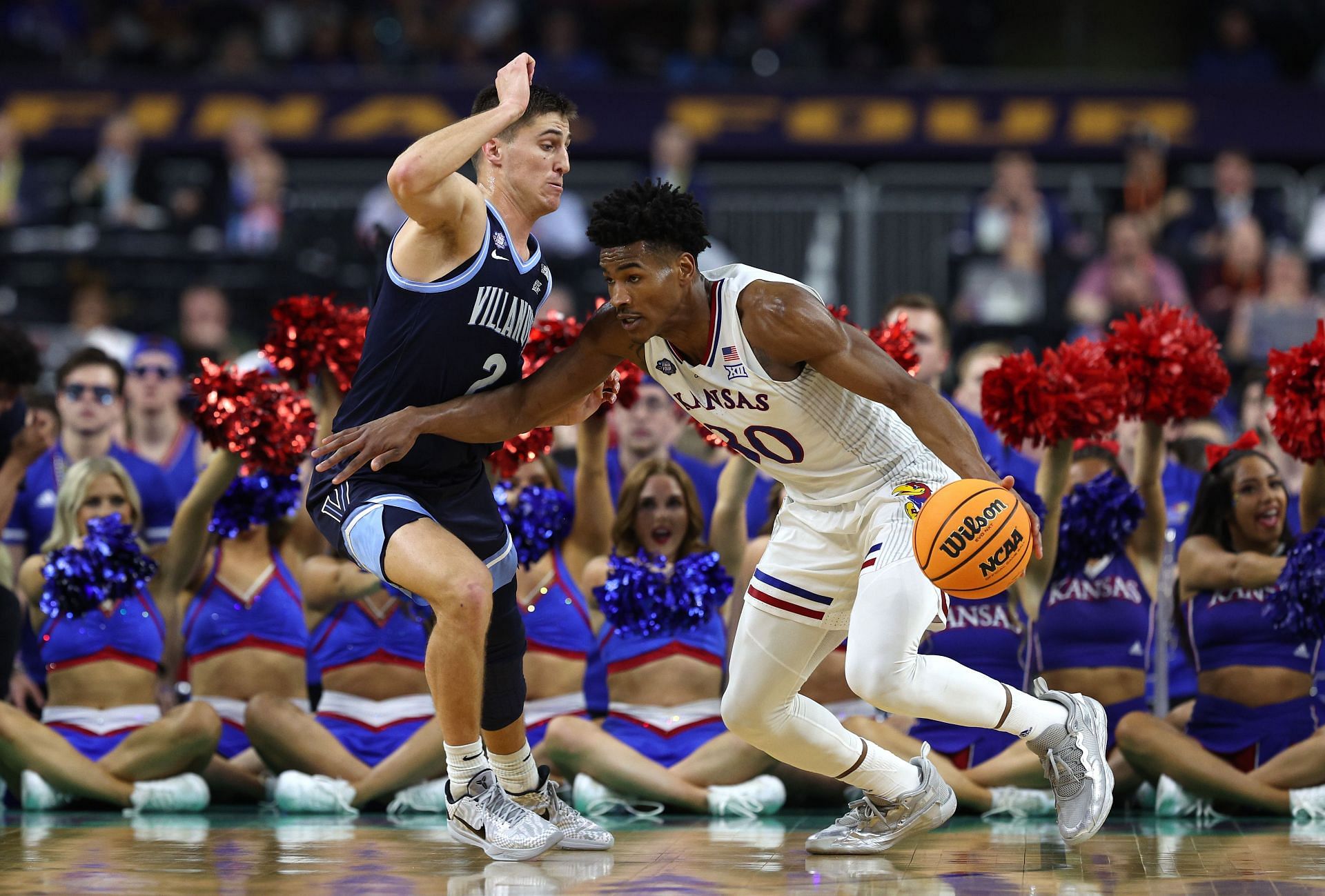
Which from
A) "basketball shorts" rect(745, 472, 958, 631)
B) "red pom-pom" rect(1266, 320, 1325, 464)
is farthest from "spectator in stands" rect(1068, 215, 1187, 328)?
"basketball shorts" rect(745, 472, 958, 631)

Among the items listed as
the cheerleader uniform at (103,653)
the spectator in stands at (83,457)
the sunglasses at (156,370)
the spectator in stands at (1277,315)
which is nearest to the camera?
the cheerleader uniform at (103,653)

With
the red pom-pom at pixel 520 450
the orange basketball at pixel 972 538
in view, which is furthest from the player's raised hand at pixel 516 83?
the orange basketball at pixel 972 538

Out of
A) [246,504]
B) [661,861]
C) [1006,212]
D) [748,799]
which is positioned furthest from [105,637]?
[1006,212]

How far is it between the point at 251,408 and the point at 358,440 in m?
1.33

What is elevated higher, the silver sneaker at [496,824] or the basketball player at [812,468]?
the basketball player at [812,468]

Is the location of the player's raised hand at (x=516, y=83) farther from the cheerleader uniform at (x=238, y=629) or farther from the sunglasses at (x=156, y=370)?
the sunglasses at (x=156, y=370)

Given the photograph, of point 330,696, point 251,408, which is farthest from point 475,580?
point 330,696

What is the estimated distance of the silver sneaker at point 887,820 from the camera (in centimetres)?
559

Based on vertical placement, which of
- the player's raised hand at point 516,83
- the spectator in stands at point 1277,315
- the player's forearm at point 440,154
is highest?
the spectator in stands at point 1277,315

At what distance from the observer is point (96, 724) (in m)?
7.00

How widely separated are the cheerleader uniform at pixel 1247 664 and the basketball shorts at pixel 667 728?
1.93m

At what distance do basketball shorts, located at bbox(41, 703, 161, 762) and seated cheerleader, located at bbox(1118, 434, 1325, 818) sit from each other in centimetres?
395

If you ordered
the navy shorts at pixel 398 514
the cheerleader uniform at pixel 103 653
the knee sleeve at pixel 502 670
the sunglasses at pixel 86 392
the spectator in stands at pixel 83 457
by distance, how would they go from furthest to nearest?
the sunglasses at pixel 86 392
the spectator in stands at pixel 83 457
the cheerleader uniform at pixel 103 653
the knee sleeve at pixel 502 670
the navy shorts at pixel 398 514

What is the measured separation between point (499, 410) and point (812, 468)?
1.02 meters
